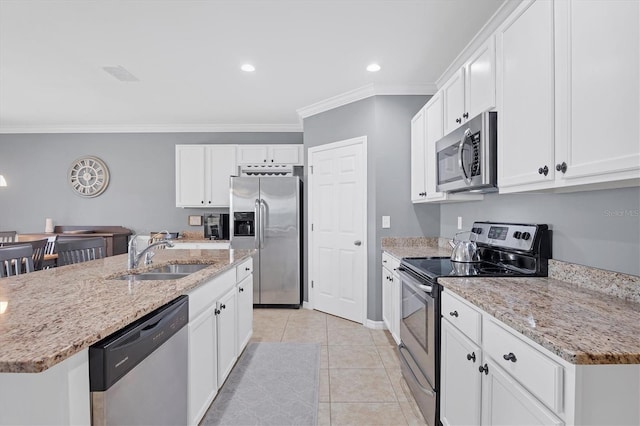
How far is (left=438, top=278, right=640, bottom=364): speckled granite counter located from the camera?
0.83 meters

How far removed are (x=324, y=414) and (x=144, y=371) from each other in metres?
1.23

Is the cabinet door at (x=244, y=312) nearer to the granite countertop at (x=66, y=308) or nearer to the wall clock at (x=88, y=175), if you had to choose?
the granite countertop at (x=66, y=308)

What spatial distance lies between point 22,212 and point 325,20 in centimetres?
590

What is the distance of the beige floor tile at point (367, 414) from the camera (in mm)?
1903

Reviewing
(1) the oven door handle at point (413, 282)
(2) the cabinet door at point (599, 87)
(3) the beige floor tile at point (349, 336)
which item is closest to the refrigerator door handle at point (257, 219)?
(3) the beige floor tile at point (349, 336)

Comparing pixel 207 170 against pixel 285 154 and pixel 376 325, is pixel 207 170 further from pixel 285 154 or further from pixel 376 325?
pixel 376 325

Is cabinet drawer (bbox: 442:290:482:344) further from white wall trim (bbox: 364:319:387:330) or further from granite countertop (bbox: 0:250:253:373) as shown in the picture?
white wall trim (bbox: 364:319:387:330)

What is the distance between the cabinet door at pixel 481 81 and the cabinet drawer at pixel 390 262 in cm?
128

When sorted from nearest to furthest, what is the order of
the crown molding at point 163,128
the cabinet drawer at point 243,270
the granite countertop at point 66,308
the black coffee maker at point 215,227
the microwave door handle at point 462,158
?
the granite countertop at point 66,308 → the microwave door handle at point 462,158 → the cabinet drawer at point 243,270 → the black coffee maker at point 215,227 → the crown molding at point 163,128

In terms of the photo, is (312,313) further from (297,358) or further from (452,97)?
(452,97)

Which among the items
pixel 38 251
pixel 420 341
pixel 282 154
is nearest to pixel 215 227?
pixel 282 154

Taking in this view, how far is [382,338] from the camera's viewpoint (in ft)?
10.3

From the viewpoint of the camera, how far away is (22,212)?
5.30m

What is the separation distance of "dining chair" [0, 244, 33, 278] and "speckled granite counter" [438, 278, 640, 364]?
107 inches
